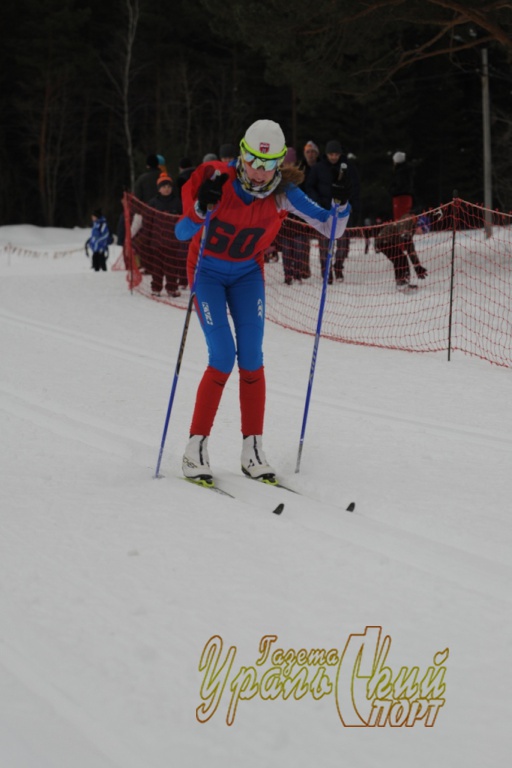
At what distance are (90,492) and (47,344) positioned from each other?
5.20m

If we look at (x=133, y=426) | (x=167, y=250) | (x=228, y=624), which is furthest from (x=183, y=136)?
(x=228, y=624)

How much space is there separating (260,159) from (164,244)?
8.56m

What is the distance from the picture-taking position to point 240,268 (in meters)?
5.13

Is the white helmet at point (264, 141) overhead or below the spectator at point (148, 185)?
below

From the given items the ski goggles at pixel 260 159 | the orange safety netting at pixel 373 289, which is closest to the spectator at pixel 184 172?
the orange safety netting at pixel 373 289

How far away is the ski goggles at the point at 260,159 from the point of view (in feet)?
15.5

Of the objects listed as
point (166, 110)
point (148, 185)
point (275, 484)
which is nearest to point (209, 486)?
point (275, 484)

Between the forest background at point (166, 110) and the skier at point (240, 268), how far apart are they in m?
25.5

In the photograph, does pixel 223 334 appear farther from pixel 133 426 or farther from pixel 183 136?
pixel 183 136

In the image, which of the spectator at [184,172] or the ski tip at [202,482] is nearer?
the ski tip at [202,482]

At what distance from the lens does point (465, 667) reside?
304cm

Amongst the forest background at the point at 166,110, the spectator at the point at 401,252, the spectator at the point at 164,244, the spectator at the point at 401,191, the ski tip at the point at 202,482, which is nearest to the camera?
the ski tip at the point at 202,482

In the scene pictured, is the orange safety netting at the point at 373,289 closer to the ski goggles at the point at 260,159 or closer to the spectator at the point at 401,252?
the spectator at the point at 401,252

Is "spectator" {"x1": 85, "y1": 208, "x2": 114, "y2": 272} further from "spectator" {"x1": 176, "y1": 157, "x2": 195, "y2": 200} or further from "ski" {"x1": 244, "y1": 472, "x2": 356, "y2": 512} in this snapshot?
"ski" {"x1": 244, "y1": 472, "x2": 356, "y2": 512}
